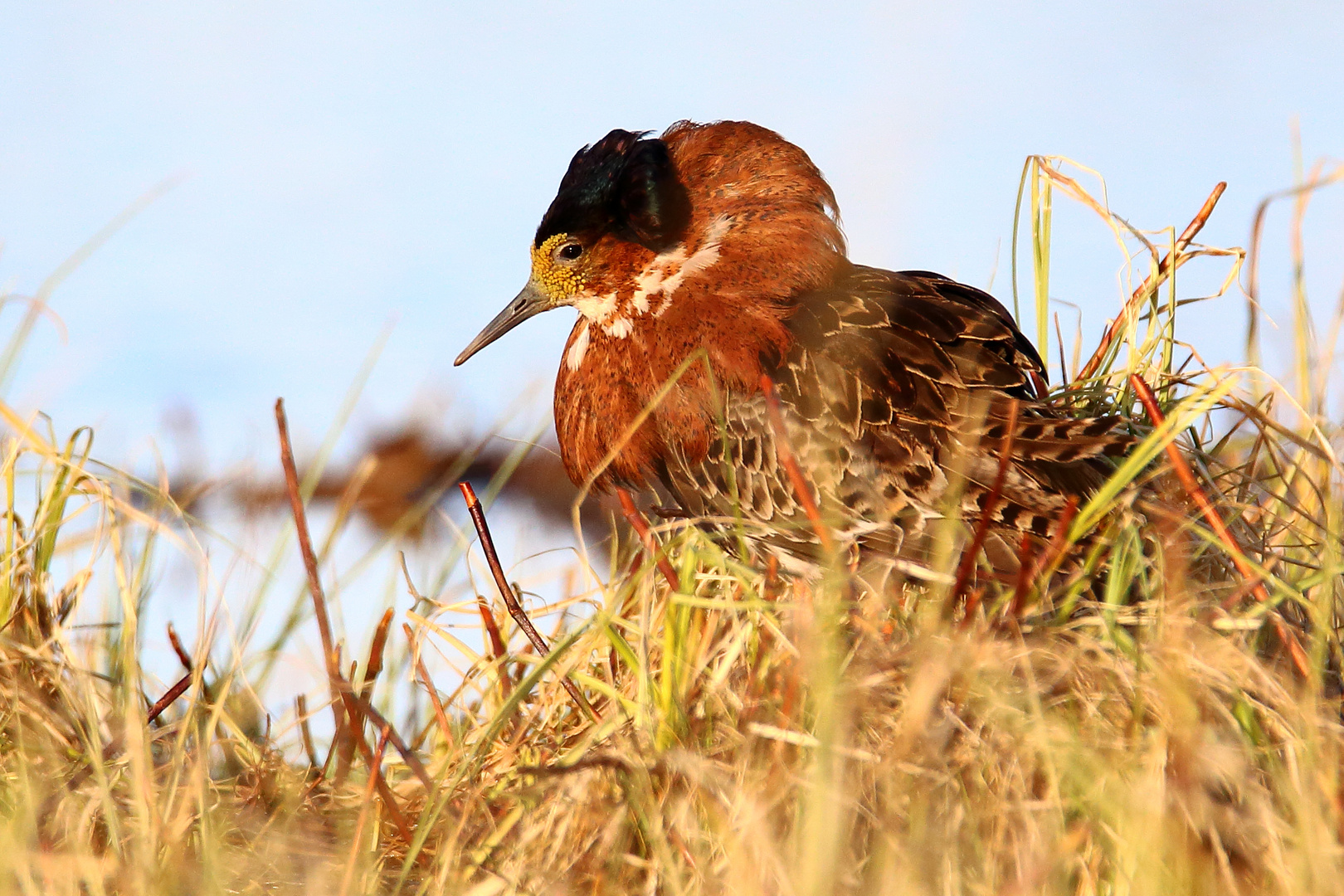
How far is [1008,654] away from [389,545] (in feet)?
5.61

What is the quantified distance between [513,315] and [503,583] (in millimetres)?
1356

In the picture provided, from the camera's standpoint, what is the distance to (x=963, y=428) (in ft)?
11.4

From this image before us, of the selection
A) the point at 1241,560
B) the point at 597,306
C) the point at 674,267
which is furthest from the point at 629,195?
the point at 1241,560

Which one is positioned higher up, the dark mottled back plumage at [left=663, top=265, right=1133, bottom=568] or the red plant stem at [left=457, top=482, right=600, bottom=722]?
the dark mottled back plumage at [left=663, top=265, right=1133, bottom=568]

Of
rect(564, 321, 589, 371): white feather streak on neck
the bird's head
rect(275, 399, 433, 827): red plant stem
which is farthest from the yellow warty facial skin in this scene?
rect(275, 399, 433, 827): red plant stem

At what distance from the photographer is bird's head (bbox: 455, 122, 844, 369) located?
12.9ft

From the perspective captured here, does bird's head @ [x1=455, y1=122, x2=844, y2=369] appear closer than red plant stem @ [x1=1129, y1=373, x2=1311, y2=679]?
No

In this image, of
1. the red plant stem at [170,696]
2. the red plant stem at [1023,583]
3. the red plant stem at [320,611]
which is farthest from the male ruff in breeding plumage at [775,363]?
the red plant stem at [170,696]

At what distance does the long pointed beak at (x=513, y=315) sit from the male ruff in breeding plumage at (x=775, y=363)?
63mm

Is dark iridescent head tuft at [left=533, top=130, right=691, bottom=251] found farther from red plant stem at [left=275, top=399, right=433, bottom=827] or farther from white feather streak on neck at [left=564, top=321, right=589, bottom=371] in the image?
red plant stem at [left=275, top=399, right=433, bottom=827]

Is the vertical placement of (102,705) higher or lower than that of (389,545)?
lower

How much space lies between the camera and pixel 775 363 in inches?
145

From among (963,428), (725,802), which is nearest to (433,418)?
(963,428)

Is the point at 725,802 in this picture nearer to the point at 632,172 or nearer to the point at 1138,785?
the point at 1138,785
